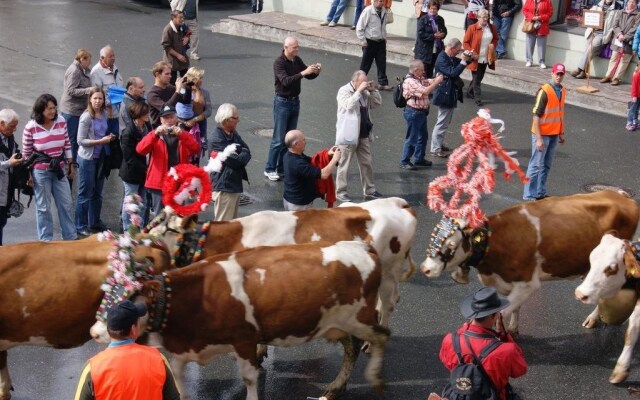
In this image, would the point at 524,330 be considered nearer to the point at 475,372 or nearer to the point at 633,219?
the point at 633,219

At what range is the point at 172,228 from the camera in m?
8.99

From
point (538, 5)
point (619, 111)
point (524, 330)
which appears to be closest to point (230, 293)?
point (524, 330)

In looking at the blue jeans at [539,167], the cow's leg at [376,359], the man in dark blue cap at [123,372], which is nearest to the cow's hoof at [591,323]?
the cow's leg at [376,359]

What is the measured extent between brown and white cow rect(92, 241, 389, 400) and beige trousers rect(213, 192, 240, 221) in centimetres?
286

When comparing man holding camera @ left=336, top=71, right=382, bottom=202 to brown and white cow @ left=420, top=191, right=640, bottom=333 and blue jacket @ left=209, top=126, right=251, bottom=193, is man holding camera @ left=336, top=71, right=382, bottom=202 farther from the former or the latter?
brown and white cow @ left=420, top=191, right=640, bottom=333

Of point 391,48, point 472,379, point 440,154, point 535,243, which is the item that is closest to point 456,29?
point 391,48

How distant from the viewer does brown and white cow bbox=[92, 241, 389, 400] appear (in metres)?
7.83

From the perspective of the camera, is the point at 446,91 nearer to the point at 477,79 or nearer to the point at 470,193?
the point at 477,79

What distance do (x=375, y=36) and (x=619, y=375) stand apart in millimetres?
11273

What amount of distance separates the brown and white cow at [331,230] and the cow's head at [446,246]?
39 centimetres

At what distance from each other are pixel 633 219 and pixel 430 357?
2.63m

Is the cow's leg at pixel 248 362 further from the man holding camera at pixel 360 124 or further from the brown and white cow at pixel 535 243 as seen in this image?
the man holding camera at pixel 360 124

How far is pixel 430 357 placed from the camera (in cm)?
925

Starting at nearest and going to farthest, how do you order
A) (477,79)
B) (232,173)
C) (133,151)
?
1. (232,173)
2. (133,151)
3. (477,79)
